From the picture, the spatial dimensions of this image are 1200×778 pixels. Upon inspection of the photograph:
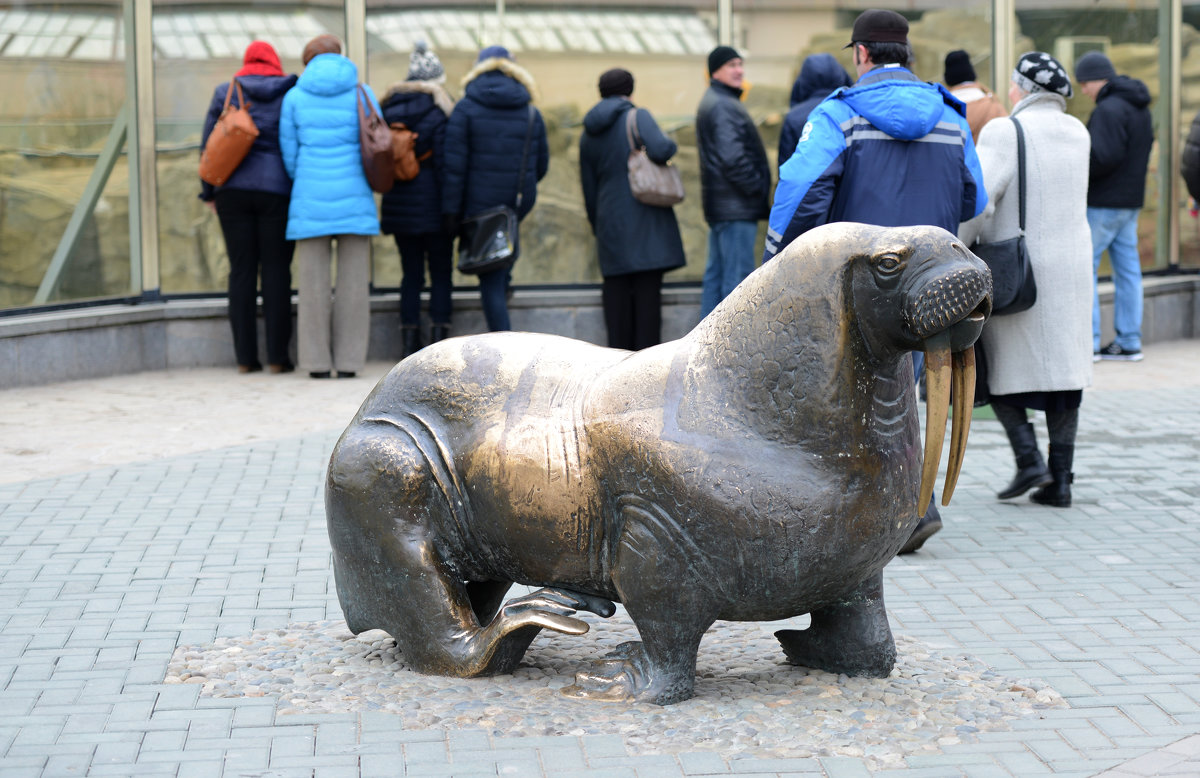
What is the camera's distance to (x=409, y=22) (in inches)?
471

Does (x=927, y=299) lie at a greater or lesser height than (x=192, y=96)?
lesser

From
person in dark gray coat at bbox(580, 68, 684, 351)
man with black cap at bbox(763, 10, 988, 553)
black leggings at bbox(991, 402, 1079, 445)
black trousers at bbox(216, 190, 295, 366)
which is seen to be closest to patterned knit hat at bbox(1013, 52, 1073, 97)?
man with black cap at bbox(763, 10, 988, 553)

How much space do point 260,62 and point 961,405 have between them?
761cm

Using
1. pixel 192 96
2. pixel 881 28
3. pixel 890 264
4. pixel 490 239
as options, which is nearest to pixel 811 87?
pixel 490 239

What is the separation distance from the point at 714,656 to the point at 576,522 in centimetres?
83

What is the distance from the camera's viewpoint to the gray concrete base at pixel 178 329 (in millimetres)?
10242

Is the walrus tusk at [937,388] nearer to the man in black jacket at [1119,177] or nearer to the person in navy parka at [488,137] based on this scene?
the person in navy parka at [488,137]

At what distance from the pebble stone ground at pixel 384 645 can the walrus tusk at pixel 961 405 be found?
68 cm

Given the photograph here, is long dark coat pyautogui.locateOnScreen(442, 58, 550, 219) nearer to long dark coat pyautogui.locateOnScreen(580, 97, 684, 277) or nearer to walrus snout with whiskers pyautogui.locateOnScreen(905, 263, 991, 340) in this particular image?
long dark coat pyautogui.locateOnScreen(580, 97, 684, 277)

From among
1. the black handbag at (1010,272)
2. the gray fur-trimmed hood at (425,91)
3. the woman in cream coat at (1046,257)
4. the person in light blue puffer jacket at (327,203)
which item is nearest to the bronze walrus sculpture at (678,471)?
the black handbag at (1010,272)

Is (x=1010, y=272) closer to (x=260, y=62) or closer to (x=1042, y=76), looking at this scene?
(x=1042, y=76)

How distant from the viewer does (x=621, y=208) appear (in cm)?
1069

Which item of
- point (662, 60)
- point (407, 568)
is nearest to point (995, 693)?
point (407, 568)

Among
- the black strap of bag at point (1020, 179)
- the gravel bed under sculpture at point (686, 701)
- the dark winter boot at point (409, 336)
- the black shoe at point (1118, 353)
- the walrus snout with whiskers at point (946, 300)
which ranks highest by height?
the black strap of bag at point (1020, 179)
